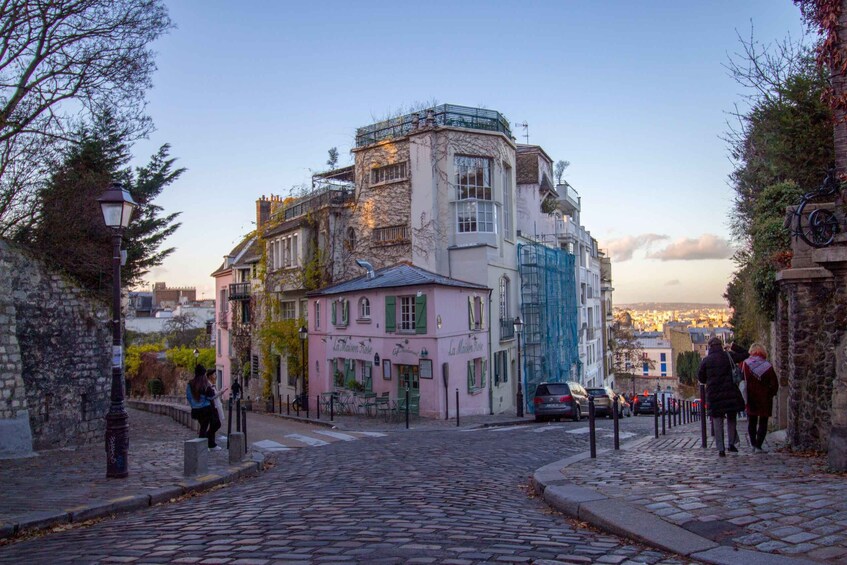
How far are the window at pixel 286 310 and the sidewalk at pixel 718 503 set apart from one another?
29.0 m

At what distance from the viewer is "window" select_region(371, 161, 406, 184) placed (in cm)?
3328

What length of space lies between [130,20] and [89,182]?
4.25 m

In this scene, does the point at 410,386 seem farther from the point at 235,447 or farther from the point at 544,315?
the point at 235,447

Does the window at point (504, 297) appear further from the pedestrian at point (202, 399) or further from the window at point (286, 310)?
the pedestrian at point (202, 399)

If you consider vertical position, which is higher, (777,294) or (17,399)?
(777,294)

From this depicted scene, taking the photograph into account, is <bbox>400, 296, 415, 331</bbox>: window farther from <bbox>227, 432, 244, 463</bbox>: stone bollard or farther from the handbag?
<bbox>227, 432, 244, 463</bbox>: stone bollard

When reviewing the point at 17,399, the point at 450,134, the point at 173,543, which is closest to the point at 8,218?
the point at 17,399

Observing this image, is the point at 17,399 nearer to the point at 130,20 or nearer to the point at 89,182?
the point at 89,182

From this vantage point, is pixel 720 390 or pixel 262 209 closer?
pixel 720 390

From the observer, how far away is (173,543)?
Result: 588cm

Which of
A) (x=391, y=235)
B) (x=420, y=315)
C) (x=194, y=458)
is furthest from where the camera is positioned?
(x=391, y=235)

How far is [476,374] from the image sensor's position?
28078 millimetres

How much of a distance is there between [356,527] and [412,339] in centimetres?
1957

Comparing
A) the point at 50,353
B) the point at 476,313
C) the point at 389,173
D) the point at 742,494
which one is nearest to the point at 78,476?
the point at 50,353
